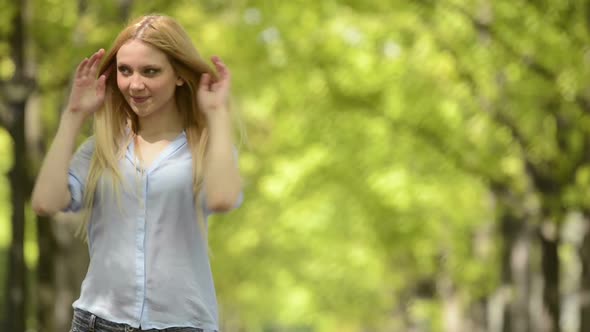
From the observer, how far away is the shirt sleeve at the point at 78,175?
429 cm

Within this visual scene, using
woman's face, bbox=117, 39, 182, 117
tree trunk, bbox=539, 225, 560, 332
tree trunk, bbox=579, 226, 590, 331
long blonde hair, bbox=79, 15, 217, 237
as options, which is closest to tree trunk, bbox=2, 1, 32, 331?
tree trunk, bbox=579, 226, 590, 331

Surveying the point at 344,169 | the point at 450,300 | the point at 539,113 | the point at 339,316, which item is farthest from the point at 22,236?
the point at 339,316

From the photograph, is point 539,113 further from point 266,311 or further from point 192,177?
point 266,311

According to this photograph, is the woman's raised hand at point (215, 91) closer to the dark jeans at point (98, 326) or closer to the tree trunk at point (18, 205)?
the dark jeans at point (98, 326)

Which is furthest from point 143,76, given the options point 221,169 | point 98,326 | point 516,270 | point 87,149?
point 516,270

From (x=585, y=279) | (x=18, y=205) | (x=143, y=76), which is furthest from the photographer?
(x=585, y=279)

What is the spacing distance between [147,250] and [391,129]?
1478cm

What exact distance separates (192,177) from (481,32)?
1352cm

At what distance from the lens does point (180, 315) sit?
4273 mm

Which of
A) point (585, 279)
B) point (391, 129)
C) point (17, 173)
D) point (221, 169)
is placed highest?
point (221, 169)

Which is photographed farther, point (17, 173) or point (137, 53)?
point (17, 173)

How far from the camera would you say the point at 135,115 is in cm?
451

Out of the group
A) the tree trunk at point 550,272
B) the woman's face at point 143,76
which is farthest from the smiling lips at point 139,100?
the tree trunk at point 550,272

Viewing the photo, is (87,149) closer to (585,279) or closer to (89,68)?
(89,68)
